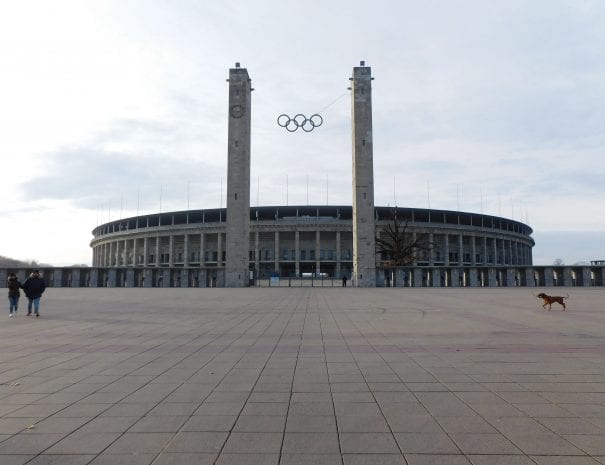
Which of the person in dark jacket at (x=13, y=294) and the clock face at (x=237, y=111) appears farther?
the clock face at (x=237, y=111)

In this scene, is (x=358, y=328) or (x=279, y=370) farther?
(x=358, y=328)

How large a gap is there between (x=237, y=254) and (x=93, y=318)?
3080cm

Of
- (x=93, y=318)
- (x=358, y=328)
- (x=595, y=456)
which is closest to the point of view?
(x=595, y=456)

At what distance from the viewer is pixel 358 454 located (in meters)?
4.12

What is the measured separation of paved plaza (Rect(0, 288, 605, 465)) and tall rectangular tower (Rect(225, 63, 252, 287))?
111ft

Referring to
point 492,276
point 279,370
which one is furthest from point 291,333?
point 492,276

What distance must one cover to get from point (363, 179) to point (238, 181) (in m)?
13.1

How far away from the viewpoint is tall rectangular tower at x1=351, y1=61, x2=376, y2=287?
151ft

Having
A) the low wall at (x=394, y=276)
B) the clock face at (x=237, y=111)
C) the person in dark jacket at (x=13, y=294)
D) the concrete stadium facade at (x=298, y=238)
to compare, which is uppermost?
the clock face at (x=237, y=111)

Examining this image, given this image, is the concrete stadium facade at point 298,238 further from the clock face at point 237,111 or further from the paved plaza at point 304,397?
the paved plaza at point 304,397

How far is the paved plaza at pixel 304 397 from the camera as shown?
422cm

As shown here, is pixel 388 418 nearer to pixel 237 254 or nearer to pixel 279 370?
pixel 279 370

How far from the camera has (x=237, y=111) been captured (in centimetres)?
4788

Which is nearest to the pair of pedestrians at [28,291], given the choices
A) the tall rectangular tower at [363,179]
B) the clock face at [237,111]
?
the tall rectangular tower at [363,179]
